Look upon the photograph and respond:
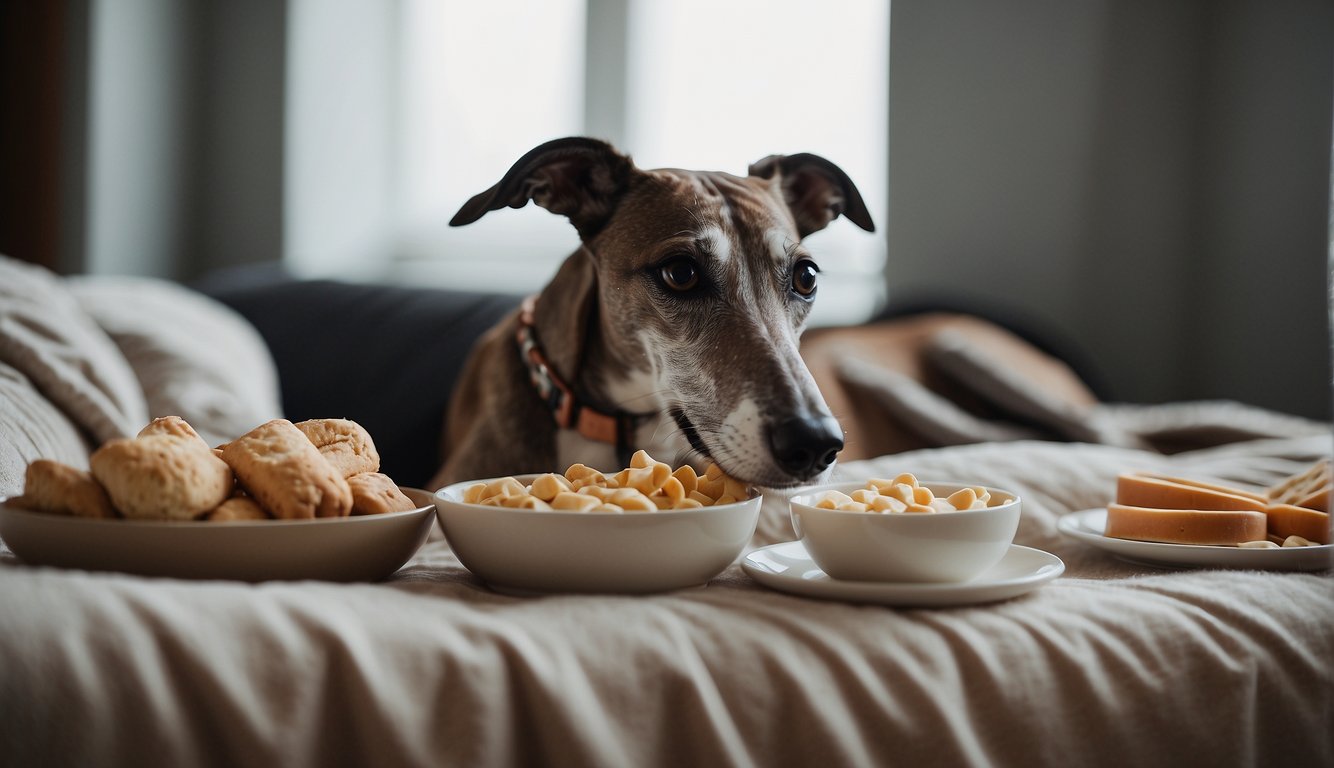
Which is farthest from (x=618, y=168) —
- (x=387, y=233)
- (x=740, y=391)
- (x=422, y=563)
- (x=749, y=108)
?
(x=387, y=233)

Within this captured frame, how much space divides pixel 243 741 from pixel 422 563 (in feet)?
1.52

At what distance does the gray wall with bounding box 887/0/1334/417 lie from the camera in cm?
308

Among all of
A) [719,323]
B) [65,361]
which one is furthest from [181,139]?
[719,323]

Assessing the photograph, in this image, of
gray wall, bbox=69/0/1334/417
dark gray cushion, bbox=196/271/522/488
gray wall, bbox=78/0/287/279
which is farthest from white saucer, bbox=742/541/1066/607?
gray wall, bbox=78/0/287/279

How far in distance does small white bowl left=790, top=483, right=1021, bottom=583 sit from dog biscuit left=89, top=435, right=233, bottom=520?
53 centimetres

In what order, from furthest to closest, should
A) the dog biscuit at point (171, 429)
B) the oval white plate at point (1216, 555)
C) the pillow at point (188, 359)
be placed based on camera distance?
the pillow at point (188, 359) < the oval white plate at point (1216, 555) < the dog biscuit at point (171, 429)

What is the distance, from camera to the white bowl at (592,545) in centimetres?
88

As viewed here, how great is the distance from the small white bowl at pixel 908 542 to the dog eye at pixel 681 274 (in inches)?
20.9

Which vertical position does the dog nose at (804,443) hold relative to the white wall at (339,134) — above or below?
below

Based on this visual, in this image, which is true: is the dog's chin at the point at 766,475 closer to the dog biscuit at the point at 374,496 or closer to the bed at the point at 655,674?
the bed at the point at 655,674

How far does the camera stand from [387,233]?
5.12 m

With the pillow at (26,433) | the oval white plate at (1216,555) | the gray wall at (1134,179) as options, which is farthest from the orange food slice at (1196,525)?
the gray wall at (1134,179)

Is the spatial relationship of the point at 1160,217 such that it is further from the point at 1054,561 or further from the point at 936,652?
the point at 936,652

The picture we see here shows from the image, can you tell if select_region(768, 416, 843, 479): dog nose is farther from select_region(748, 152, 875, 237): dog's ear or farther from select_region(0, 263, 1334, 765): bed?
select_region(748, 152, 875, 237): dog's ear
